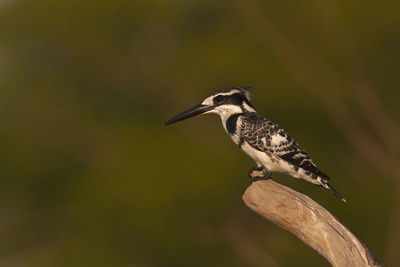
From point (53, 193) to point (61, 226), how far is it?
875 millimetres

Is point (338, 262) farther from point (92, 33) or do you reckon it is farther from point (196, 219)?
point (92, 33)

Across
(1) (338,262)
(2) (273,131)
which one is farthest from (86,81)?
(1) (338,262)

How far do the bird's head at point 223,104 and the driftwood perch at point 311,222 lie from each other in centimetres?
101

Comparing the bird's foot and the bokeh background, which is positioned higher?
the bird's foot

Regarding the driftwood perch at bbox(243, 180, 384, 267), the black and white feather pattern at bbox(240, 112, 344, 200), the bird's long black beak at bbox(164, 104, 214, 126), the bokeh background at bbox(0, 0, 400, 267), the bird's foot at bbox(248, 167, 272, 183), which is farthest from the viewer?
the bokeh background at bbox(0, 0, 400, 267)

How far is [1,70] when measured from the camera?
68.2 feet

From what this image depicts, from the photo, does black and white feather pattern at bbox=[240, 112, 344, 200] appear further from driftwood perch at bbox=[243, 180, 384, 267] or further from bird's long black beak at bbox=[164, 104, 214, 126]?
driftwood perch at bbox=[243, 180, 384, 267]

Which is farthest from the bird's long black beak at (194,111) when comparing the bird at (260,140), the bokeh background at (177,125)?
the bokeh background at (177,125)

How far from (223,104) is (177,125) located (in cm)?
1012

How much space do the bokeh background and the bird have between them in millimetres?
7918

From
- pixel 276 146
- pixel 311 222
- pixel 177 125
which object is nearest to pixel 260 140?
pixel 276 146

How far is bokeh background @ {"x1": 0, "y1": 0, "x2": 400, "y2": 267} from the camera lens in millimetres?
16125

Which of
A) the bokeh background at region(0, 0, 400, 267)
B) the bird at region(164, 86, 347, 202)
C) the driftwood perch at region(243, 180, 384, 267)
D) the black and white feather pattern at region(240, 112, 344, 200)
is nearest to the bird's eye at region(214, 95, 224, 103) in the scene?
the bird at region(164, 86, 347, 202)

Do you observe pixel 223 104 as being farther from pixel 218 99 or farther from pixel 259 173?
pixel 259 173
